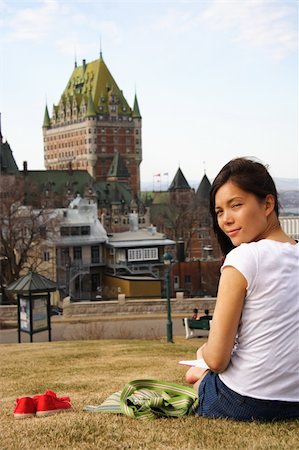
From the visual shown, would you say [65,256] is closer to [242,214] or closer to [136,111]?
[242,214]

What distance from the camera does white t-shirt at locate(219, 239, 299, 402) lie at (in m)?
3.43

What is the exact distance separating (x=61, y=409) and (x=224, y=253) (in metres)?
1.63

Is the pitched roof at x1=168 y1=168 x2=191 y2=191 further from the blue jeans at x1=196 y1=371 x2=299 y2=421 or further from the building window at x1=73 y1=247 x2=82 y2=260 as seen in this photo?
the blue jeans at x1=196 y1=371 x2=299 y2=421

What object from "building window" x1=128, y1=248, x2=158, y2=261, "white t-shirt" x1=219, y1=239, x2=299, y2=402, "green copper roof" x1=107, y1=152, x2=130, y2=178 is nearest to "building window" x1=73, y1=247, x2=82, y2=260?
"building window" x1=128, y1=248, x2=158, y2=261

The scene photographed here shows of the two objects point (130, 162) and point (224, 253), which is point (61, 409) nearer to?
point (224, 253)

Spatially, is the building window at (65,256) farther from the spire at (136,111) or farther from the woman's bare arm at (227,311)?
the spire at (136,111)

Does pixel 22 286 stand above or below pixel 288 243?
below

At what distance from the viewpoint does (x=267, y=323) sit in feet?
11.5

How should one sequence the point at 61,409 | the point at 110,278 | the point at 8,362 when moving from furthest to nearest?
1. the point at 110,278
2. the point at 8,362
3. the point at 61,409

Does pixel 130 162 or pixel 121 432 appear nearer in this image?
pixel 121 432

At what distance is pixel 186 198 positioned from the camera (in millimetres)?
97875

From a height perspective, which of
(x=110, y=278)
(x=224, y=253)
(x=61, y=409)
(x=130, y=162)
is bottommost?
(x=110, y=278)

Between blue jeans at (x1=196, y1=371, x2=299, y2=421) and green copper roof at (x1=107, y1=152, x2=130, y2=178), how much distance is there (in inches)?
4241

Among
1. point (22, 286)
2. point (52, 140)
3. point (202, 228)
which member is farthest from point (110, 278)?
point (52, 140)
